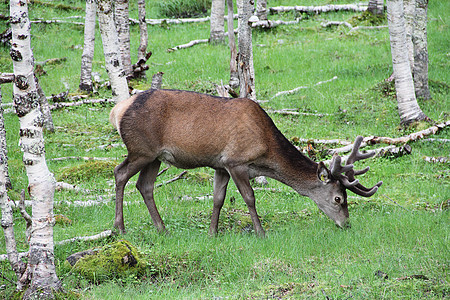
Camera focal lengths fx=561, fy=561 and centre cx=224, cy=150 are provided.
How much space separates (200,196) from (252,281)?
328cm

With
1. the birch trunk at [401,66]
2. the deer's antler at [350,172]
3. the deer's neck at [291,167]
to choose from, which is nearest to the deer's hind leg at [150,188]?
the deer's neck at [291,167]

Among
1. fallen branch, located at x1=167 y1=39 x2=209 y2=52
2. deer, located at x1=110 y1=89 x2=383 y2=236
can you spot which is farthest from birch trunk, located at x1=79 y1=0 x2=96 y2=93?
deer, located at x1=110 y1=89 x2=383 y2=236

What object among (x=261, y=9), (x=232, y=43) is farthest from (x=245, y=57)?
(x=261, y=9)

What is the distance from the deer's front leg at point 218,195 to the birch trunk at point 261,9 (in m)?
12.6

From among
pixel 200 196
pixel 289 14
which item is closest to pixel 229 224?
pixel 200 196

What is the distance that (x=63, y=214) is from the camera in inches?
314

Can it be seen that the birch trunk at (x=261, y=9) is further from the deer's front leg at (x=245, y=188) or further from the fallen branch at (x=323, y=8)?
the deer's front leg at (x=245, y=188)

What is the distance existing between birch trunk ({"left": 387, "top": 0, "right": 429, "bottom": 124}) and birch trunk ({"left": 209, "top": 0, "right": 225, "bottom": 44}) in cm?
754

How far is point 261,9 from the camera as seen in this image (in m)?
19.7

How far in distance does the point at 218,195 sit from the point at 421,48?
7.39m

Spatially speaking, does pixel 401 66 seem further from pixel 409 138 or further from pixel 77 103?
pixel 77 103

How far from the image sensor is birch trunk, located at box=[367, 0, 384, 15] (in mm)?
19759

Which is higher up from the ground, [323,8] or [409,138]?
[323,8]

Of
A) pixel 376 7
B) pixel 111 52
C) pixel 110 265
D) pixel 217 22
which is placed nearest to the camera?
pixel 110 265
